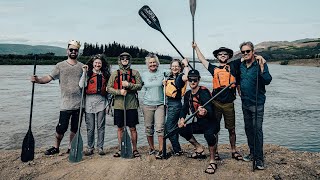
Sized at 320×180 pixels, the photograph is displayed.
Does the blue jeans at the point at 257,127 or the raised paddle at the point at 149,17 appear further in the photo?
the raised paddle at the point at 149,17

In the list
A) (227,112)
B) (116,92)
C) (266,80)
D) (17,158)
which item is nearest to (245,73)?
(266,80)

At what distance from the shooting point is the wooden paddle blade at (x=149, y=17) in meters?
7.77

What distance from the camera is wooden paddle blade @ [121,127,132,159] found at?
7.31 metres

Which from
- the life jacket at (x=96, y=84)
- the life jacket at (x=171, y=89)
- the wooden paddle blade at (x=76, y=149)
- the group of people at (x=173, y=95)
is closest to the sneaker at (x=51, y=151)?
the group of people at (x=173, y=95)

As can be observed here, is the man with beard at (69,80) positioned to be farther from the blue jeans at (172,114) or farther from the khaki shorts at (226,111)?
the khaki shorts at (226,111)

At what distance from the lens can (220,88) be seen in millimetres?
6785

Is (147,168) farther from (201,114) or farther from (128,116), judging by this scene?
(201,114)

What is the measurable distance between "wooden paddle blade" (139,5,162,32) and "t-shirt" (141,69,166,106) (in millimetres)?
1209

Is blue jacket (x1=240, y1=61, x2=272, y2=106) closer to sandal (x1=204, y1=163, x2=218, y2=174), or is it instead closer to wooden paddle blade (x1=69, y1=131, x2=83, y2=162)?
sandal (x1=204, y1=163, x2=218, y2=174)

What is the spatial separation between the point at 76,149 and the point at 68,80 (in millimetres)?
1497

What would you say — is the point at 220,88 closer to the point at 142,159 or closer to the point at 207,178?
the point at 207,178

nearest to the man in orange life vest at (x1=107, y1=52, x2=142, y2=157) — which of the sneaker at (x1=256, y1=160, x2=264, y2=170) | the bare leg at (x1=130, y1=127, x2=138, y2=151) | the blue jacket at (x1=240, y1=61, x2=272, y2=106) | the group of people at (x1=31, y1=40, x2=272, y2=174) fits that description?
the group of people at (x1=31, y1=40, x2=272, y2=174)

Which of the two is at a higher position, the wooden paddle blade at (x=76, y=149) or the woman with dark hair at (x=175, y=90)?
the woman with dark hair at (x=175, y=90)

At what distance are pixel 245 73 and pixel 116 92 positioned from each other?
265 cm
